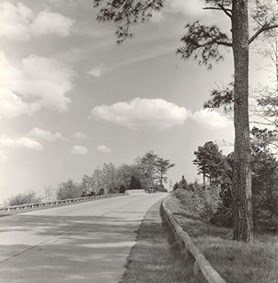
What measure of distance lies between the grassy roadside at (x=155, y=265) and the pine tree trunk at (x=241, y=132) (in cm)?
215

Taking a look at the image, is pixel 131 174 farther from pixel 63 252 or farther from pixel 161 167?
pixel 63 252

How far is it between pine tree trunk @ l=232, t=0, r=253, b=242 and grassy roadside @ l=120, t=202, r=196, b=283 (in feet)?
7.06

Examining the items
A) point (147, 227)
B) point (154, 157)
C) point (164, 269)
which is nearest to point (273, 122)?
point (147, 227)

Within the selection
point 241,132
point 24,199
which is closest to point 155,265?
point 241,132

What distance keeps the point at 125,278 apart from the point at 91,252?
349 cm

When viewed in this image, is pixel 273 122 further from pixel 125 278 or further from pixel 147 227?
pixel 125 278

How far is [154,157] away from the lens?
16150cm

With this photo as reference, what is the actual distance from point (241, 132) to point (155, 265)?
15.4 feet

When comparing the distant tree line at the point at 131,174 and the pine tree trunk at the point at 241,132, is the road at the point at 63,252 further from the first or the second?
the distant tree line at the point at 131,174

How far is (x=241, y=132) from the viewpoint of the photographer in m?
13.1

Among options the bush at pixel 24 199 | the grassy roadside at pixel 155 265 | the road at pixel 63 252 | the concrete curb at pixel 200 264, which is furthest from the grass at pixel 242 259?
the bush at pixel 24 199

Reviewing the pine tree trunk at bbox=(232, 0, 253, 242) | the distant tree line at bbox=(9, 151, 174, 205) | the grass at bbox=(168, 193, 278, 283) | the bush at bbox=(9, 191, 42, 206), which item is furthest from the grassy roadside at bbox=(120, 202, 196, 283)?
the distant tree line at bbox=(9, 151, 174, 205)

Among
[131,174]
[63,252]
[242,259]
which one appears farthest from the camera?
[131,174]

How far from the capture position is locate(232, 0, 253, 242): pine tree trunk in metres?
13.1
